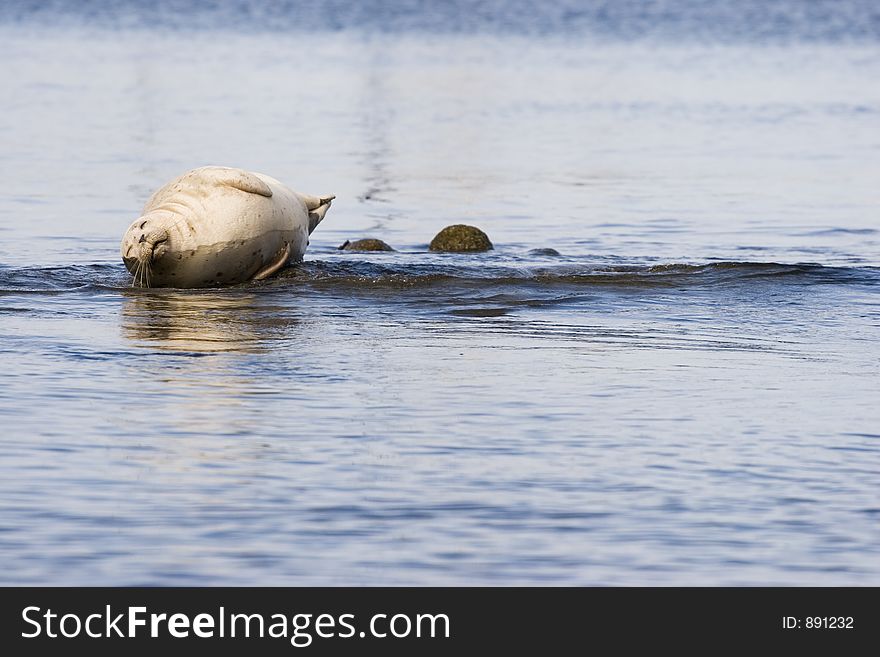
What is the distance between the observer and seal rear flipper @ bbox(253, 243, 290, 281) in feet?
45.9

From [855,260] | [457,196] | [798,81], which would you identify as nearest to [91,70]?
[798,81]

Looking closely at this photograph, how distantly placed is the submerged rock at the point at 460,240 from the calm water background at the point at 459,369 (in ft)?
0.87

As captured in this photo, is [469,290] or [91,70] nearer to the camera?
[469,290]

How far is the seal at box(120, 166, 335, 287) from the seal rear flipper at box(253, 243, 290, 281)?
1cm

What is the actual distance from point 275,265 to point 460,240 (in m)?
2.88

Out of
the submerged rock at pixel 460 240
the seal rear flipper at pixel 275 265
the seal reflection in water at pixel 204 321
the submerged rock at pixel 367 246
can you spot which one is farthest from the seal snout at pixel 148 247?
the submerged rock at pixel 460 240

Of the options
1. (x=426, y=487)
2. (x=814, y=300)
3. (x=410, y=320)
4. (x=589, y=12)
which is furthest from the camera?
(x=589, y=12)

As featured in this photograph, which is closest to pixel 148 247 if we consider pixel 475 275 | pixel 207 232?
pixel 207 232

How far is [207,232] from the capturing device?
1341 centimetres

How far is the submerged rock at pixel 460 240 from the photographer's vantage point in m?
16.5

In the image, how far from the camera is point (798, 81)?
136 feet

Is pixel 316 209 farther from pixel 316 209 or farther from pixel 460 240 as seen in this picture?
pixel 460 240
